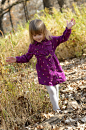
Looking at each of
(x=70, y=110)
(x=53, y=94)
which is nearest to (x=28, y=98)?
(x=53, y=94)

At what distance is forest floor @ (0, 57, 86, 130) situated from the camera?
1.94 meters

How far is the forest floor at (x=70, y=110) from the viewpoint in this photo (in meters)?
1.94

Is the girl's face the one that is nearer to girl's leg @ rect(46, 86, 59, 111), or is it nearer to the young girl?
the young girl

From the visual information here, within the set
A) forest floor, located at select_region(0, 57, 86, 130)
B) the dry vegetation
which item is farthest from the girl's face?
forest floor, located at select_region(0, 57, 86, 130)

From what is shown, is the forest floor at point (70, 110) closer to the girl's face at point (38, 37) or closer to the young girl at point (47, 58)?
the young girl at point (47, 58)

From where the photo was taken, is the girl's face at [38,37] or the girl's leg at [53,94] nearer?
the girl's face at [38,37]

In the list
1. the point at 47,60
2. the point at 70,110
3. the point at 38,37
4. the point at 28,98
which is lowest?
the point at 70,110

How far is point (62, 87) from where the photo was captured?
2.96 meters

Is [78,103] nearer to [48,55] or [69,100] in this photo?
[69,100]

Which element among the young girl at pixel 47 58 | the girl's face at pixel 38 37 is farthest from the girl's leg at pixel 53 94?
the girl's face at pixel 38 37

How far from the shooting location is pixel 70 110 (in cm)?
222

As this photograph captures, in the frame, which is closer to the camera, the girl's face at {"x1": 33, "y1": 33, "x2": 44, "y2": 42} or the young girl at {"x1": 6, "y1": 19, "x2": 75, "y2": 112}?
the girl's face at {"x1": 33, "y1": 33, "x2": 44, "y2": 42}

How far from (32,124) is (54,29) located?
293 cm

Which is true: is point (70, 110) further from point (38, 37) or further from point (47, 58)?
point (38, 37)
